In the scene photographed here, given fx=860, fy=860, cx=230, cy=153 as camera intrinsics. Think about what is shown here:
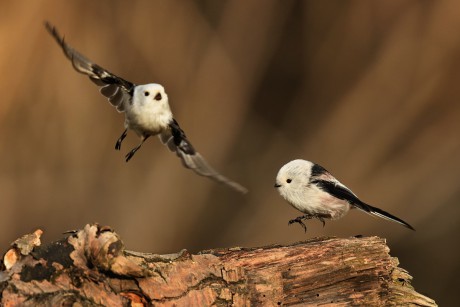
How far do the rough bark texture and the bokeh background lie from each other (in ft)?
7.47

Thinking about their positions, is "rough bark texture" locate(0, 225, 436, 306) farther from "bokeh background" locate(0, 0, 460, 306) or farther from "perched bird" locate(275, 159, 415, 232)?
"bokeh background" locate(0, 0, 460, 306)

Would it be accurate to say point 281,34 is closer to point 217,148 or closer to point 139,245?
point 217,148

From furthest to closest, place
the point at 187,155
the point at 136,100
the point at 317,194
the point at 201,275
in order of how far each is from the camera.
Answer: the point at 187,155 → the point at 317,194 → the point at 136,100 → the point at 201,275

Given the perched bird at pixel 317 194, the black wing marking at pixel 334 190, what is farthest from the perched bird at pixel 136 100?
the black wing marking at pixel 334 190

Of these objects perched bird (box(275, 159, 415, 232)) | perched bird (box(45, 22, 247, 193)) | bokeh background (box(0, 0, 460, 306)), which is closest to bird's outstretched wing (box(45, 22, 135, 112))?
perched bird (box(45, 22, 247, 193))

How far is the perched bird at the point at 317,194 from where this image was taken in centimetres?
424

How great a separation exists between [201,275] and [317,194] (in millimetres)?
1248

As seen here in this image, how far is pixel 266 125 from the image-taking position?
222 inches

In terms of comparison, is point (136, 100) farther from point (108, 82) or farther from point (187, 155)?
point (187, 155)

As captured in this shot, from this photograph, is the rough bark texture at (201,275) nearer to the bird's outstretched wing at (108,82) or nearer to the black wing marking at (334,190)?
the black wing marking at (334,190)

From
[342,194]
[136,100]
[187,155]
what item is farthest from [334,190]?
[136,100]

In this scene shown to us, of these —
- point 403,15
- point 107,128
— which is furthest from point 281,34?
point 107,128

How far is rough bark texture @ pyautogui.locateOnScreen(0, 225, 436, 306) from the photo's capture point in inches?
109

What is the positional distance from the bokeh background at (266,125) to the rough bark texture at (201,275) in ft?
7.47
